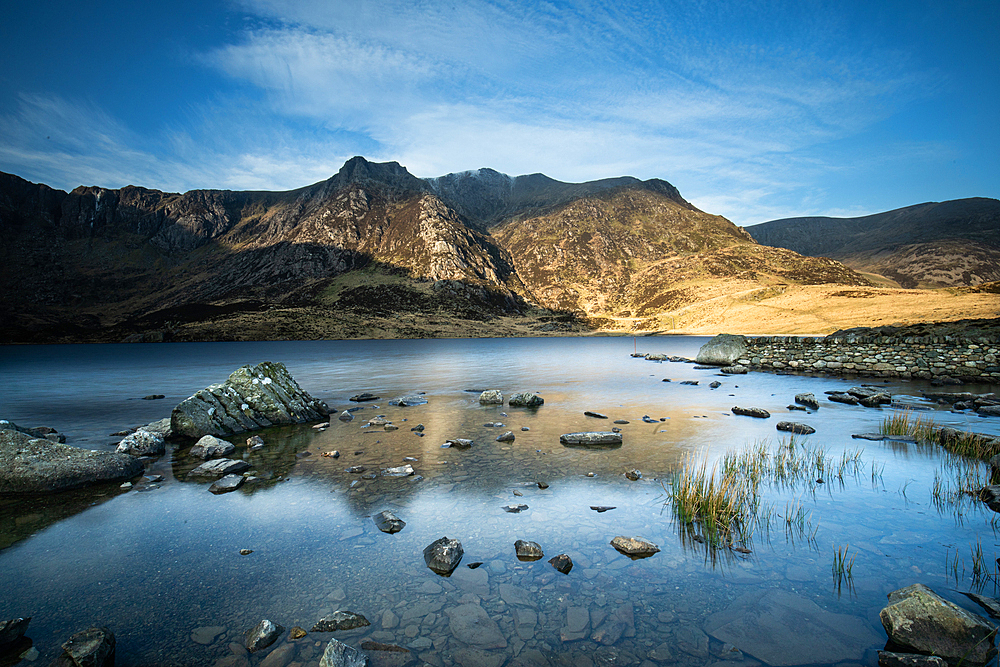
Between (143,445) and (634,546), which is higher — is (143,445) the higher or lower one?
the lower one

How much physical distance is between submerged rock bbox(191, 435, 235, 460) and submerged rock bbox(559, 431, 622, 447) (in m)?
12.8

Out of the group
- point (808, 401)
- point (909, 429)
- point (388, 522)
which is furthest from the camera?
point (808, 401)

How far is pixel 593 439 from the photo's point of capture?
1672 centimetres

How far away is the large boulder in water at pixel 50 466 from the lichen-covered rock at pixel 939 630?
60.2ft

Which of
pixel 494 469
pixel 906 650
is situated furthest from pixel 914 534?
pixel 494 469

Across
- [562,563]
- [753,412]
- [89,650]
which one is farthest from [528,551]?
[753,412]

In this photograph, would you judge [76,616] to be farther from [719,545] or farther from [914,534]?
[914,534]

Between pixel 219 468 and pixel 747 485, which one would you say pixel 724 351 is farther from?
pixel 219 468

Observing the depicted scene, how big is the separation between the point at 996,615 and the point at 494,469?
10.4 meters

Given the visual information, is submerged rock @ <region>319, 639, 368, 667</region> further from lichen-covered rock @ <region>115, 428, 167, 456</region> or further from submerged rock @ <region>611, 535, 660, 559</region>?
lichen-covered rock @ <region>115, 428, 167, 456</region>

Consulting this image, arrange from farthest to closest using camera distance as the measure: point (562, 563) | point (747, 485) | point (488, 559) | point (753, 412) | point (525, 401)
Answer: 1. point (525, 401)
2. point (753, 412)
3. point (747, 485)
4. point (488, 559)
5. point (562, 563)

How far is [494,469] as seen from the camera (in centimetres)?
1355

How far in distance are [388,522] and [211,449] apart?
1044 centimetres

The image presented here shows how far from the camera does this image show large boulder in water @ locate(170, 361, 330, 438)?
724 inches
